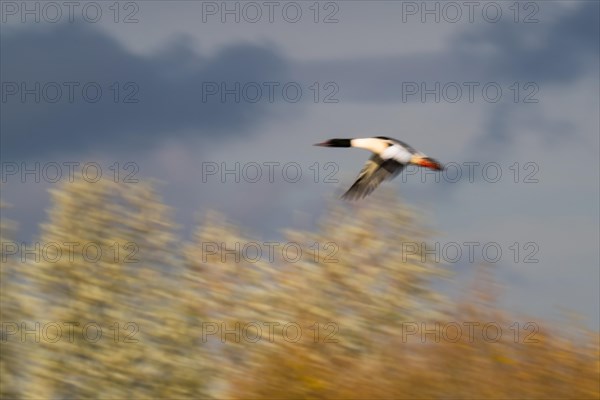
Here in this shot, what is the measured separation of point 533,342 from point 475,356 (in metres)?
1.21

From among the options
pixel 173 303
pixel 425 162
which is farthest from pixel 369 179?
pixel 173 303

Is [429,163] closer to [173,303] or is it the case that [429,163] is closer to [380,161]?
[380,161]

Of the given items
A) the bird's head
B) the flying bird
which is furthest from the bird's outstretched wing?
the bird's head

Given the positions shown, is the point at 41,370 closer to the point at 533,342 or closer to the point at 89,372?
the point at 89,372

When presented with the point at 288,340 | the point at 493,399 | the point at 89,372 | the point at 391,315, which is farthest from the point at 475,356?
the point at 89,372

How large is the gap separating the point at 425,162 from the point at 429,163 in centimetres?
9

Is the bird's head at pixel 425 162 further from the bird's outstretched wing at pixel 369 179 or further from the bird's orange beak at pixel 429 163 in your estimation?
the bird's outstretched wing at pixel 369 179

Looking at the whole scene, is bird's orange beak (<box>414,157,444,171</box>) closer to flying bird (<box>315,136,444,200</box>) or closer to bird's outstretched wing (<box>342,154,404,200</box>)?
flying bird (<box>315,136,444,200</box>)

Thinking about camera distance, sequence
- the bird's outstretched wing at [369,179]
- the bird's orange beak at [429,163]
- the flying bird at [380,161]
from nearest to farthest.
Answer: the bird's orange beak at [429,163]
the flying bird at [380,161]
the bird's outstretched wing at [369,179]

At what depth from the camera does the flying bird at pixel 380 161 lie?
70.7ft

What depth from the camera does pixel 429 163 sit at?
2088 cm

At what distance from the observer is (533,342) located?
22.5 meters

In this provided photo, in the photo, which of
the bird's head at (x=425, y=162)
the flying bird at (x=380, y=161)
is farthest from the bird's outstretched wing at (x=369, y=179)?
the bird's head at (x=425, y=162)

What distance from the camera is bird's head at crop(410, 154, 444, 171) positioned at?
812 inches
